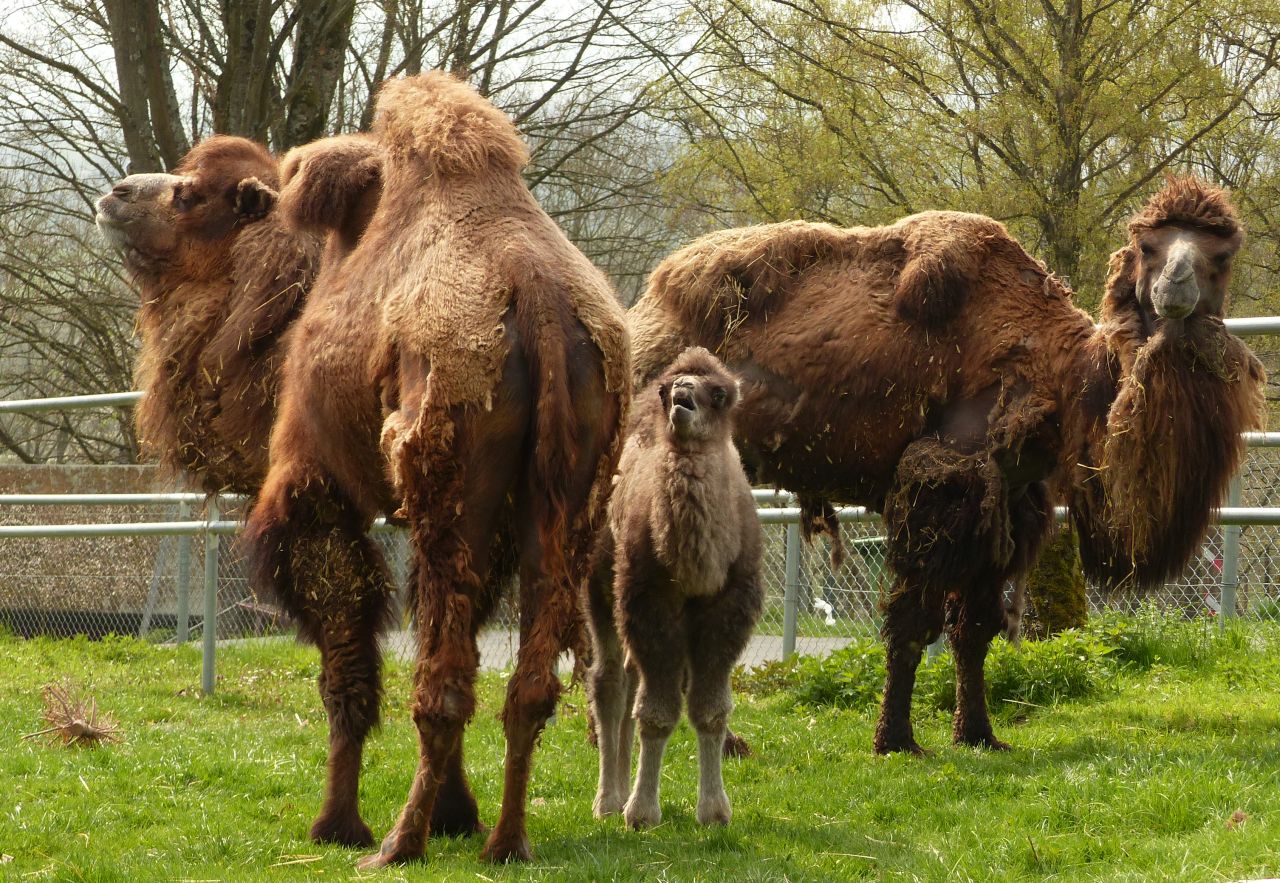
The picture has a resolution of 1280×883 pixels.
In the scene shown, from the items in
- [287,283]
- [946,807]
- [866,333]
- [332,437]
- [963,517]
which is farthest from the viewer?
[866,333]

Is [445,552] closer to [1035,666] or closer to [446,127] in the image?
[446,127]

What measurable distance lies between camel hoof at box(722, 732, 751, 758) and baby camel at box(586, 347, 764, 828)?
128 centimetres

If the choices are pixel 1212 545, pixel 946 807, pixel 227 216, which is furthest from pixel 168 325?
pixel 1212 545

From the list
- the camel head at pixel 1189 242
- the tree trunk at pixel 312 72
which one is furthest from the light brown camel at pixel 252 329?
the tree trunk at pixel 312 72

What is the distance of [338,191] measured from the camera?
5973 millimetres

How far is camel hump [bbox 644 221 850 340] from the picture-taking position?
25.7 feet

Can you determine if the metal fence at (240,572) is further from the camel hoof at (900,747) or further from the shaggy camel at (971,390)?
the camel hoof at (900,747)

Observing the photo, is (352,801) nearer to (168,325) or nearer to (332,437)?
(332,437)

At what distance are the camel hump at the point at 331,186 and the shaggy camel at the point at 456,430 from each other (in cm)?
44

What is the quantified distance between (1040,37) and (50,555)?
11.8m

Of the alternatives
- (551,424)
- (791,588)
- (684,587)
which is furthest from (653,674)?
(791,588)

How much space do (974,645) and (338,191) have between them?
3924 millimetres

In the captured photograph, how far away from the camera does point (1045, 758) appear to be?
662cm

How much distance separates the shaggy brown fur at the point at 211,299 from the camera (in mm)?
6434
